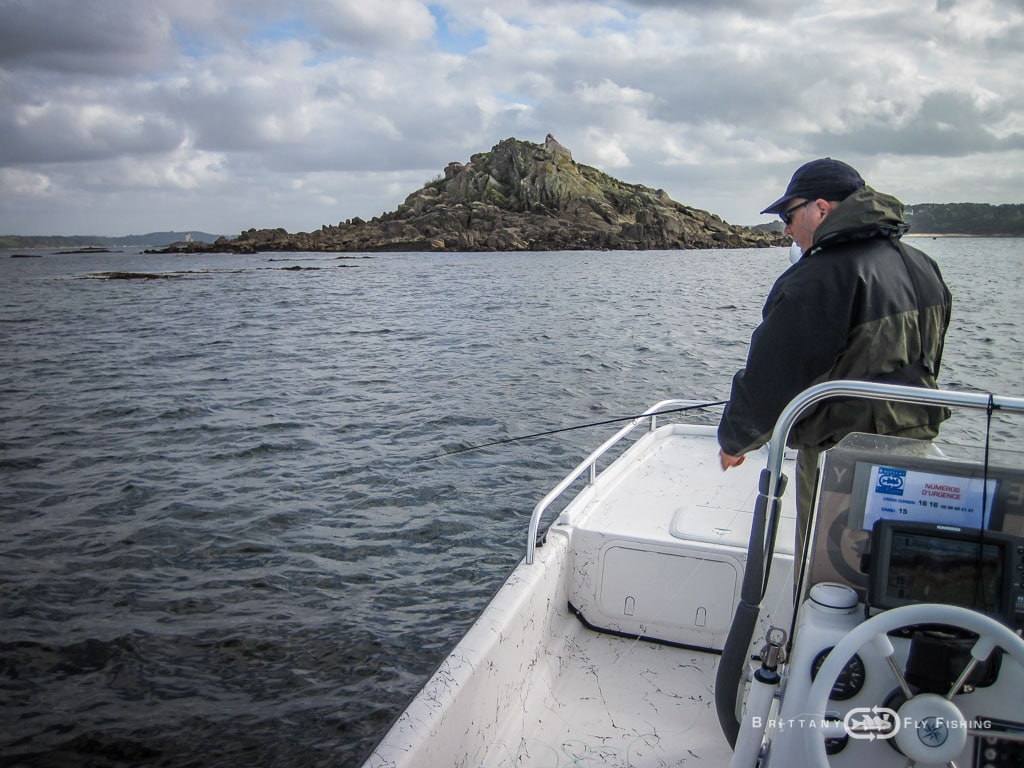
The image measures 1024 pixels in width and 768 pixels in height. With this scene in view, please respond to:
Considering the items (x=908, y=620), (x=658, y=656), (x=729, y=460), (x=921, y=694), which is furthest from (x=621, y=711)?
(x=908, y=620)

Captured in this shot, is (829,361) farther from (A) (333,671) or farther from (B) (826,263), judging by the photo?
(A) (333,671)

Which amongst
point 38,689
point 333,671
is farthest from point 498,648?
point 38,689

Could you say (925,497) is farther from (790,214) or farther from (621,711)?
(621,711)

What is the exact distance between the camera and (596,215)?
6033 inches

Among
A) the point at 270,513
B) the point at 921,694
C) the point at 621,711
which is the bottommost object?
the point at 270,513

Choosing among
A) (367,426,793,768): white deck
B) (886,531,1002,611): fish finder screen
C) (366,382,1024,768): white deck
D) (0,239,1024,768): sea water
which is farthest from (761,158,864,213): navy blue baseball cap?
(367,426,793,768): white deck

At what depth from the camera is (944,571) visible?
85.4 inches

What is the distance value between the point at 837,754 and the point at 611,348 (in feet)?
70.0

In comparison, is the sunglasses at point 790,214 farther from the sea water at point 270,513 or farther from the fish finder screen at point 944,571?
the fish finder screen at point 944,571

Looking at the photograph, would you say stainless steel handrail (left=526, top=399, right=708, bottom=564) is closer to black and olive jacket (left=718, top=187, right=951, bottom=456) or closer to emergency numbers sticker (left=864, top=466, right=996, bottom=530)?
black and olive jacket (left=718, top=187, right=951, bottom=456)

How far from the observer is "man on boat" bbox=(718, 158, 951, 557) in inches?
112

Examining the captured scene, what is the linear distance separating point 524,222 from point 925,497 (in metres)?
147

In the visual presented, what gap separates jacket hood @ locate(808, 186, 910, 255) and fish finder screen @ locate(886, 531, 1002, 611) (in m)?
1.21

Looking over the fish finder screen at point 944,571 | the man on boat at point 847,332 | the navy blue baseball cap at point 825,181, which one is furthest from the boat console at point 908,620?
the navy blue baseball cap at point 825,181
